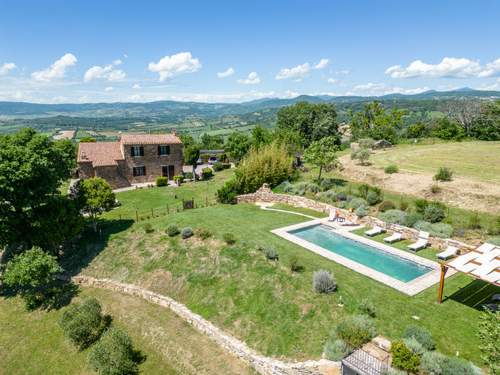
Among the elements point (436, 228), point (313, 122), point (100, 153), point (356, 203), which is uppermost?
point (313, 122)

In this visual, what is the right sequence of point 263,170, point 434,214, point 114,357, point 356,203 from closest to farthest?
point 114,357
point 434,214
point 356,203
point 263,170

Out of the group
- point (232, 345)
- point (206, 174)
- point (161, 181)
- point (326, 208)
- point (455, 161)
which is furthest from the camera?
point (206, 174)

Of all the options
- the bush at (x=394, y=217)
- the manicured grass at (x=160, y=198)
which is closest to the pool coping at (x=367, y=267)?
the bush at (x=394, y=217)

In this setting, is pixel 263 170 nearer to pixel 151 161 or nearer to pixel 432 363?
pixel 151 161

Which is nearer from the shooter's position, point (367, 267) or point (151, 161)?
point (367, 267)

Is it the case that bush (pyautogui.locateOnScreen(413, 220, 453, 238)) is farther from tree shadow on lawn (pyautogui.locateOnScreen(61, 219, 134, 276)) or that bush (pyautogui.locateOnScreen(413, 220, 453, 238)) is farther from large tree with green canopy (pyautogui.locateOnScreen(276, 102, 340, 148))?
large tree with green canopy (pyautogui.locateOnScreen(276, 102, 340, 148))

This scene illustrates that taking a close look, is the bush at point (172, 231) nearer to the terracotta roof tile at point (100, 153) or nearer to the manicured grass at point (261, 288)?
the manicured grass at point (261, 288)

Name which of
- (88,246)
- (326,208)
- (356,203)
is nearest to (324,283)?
(326,208)
